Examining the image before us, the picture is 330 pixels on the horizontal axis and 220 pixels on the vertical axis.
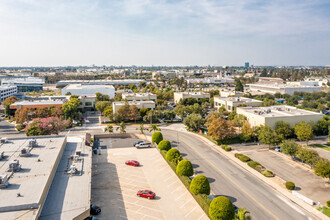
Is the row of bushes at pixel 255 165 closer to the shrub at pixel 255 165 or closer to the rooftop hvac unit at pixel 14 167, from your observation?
the shrub at pixel 255 165

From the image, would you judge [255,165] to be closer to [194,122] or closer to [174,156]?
[174,156]

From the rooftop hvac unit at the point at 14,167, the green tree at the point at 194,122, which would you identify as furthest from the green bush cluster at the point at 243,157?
the rooftop hvac unit at the point at 14,167

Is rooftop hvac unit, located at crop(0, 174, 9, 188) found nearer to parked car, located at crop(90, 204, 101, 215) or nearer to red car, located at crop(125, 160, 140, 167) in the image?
parked car, located at crop(90, 204, 101, 215)

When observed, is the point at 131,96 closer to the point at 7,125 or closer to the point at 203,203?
the point at 7,125

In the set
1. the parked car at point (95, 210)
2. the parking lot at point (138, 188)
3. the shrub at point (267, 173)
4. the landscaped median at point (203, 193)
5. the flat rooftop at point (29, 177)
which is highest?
the flat rooftop at point (29, 177)

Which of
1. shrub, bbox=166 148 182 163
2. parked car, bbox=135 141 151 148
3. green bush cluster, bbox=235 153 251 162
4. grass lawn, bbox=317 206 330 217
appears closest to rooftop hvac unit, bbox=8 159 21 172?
shrub, bbox=166 148 182 163
